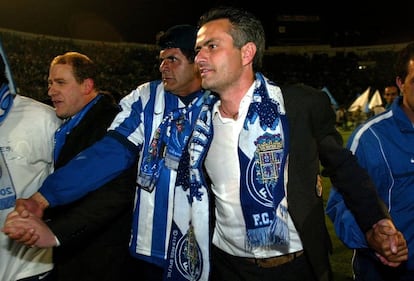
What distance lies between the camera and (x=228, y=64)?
2.30m

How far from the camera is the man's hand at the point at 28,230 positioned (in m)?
1.93

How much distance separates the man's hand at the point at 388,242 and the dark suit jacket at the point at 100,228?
121cm

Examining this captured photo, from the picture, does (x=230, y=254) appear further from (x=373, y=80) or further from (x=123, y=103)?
(x=373, y=80)

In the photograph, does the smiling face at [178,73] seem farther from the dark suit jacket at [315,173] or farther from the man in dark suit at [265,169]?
the dark suit jacket at [315,173]

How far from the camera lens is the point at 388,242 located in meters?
1.96

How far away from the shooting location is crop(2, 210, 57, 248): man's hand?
193cm

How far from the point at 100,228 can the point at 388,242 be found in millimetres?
1452

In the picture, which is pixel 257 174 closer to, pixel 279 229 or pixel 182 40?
pixel 279 229

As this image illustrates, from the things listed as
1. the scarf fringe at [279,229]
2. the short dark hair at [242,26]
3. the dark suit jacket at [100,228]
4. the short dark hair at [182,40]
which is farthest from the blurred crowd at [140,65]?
the scarf fringe at [279,229]

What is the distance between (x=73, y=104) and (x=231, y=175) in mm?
1206

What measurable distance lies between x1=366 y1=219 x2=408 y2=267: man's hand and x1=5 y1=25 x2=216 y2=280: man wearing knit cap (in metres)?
0.78

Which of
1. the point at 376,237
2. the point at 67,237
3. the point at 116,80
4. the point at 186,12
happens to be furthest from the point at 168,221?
the point at 186,12

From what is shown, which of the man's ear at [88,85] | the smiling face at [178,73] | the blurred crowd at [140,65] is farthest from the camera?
the blurred crowd at [140,65]

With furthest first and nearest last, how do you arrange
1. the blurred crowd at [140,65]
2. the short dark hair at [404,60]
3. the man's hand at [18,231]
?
the blurred crowd at [140,65]
the short dark hair at [404,60]
the man's hand at [18,231]
